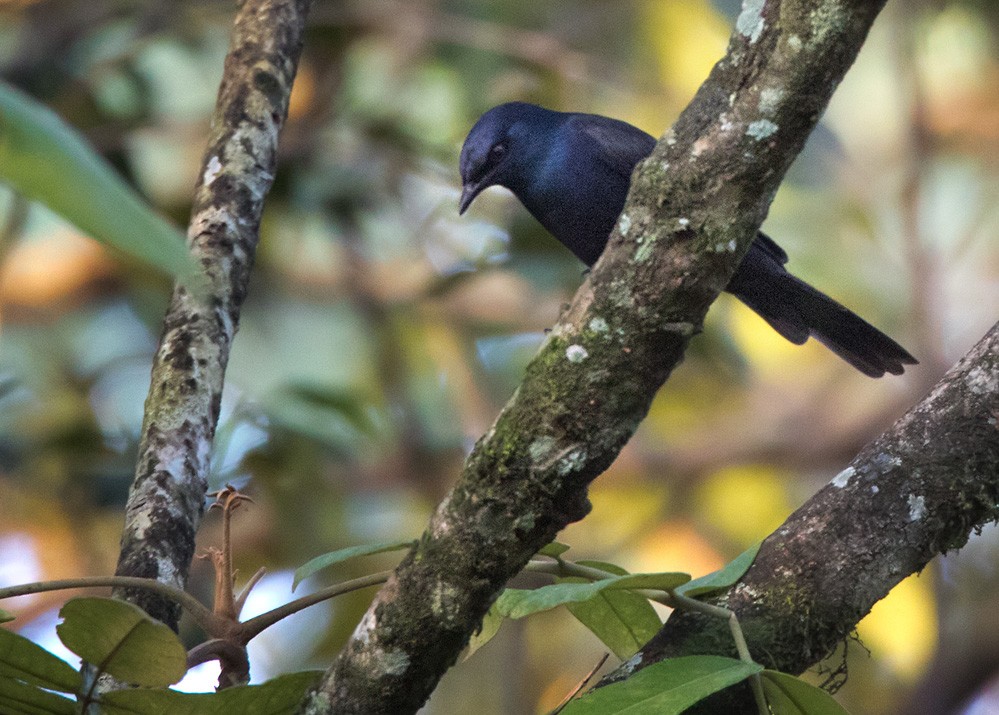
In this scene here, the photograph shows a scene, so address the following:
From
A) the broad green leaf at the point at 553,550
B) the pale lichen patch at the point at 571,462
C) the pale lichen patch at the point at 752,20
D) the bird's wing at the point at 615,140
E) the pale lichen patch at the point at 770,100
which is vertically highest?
the bird's wing at the point at 615,140

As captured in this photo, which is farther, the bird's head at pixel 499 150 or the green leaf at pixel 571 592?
the bird's head at pixel 499 150

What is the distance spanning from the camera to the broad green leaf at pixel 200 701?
153 centimetres

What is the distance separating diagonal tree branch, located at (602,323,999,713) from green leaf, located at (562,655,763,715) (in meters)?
0.34

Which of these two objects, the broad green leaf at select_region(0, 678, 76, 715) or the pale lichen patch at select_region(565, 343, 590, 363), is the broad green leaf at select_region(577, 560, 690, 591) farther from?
the broad green leaf at select_region(0, 678, 76, 715)

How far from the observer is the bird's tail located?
3.79 metres

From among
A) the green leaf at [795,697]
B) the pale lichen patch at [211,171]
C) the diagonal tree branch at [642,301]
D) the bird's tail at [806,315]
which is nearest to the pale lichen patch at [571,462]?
the diagonal tree branch at [642,301]

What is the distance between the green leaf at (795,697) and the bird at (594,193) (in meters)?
2.42

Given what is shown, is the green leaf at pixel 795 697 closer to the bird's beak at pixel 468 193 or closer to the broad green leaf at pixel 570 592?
the broad green leaf at pixel 570 592

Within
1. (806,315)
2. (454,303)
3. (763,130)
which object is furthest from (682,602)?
(454,303)

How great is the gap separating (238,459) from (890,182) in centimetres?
427

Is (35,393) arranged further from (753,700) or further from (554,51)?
(753,700)

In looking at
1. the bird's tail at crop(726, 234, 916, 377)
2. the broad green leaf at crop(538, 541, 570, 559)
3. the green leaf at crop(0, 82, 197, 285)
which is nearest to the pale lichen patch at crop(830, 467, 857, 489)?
the broad green leaf at crop(538, 541, 570, 559)

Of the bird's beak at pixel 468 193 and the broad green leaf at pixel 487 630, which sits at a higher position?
the bird's beak at pixel 468 193

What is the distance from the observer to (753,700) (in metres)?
1.74
